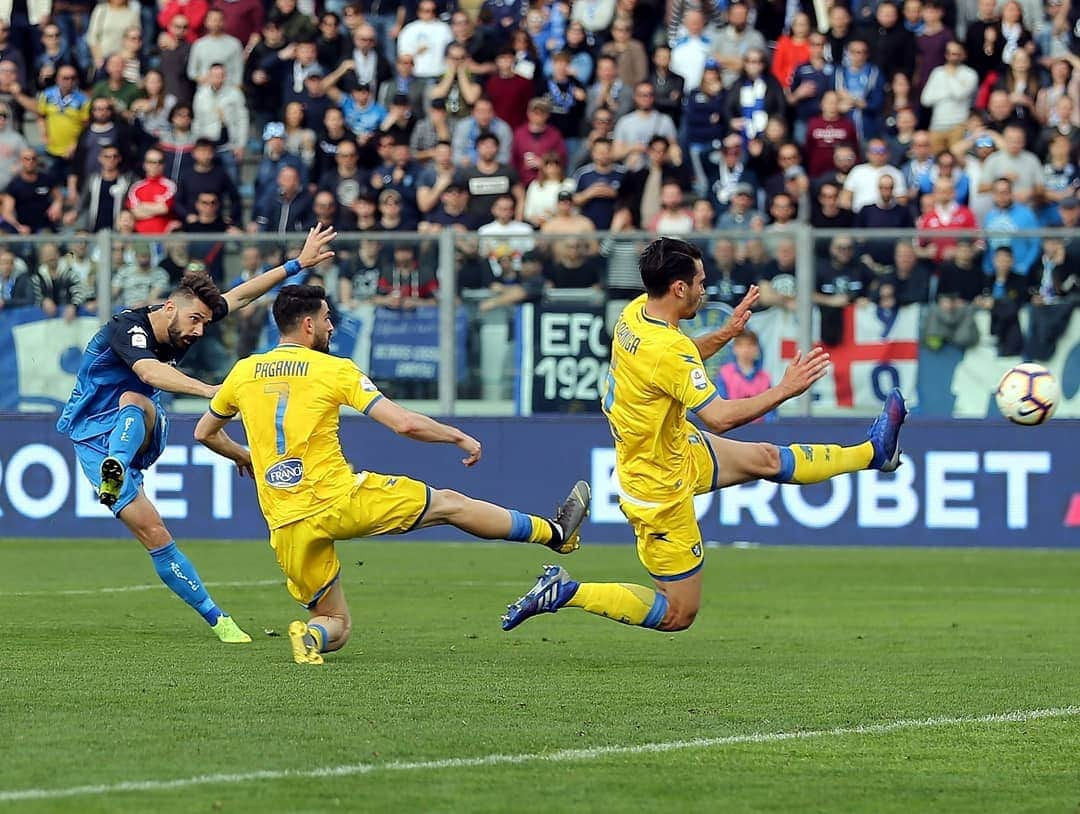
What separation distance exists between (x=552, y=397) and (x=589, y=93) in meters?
5.22

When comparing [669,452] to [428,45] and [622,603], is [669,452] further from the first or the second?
[428,45]

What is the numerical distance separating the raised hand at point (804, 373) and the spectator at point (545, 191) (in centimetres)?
1163

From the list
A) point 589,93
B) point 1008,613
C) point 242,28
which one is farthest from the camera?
point 242,28

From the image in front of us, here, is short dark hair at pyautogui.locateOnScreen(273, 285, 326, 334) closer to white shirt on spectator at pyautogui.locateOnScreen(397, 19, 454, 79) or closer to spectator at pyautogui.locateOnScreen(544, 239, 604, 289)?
spectator at pyautogui.locateOnScreen(544, 239, 604, 289)

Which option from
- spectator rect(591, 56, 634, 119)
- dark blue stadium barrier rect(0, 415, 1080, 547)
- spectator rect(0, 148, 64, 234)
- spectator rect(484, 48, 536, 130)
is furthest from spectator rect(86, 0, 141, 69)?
dark blue stadium barrier rect(0, 415, 1080, 547)

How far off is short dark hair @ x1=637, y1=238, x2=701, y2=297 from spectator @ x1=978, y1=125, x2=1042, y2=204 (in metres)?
11.1

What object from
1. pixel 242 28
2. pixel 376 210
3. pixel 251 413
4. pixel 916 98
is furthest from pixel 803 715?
pixel 242 28

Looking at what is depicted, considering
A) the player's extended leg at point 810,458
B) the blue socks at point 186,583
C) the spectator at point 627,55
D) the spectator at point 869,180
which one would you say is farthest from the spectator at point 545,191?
the player's extended leg at point 810,458

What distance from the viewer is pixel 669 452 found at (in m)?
9.88

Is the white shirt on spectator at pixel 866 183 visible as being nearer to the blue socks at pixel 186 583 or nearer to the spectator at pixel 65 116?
the spectator at pixel 65 116

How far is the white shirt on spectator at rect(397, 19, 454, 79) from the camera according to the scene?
936 inches

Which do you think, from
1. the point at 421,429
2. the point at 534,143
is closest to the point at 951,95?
the point at 534,143

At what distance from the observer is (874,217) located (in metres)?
19.8

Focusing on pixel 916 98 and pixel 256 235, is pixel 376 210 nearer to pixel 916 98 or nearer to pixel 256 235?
pixel 256 235
